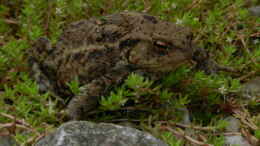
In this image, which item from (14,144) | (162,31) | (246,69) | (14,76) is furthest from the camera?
(246,69)

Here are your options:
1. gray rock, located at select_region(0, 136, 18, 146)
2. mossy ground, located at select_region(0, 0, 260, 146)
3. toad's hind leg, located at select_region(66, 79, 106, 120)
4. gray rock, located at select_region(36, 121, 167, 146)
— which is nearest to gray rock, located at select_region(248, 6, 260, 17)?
mossy ground, located at select_region(0, 0, 260, 146)

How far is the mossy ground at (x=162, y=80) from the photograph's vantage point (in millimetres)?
2656

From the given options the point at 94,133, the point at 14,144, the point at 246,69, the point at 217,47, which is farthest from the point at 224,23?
the point at 14,144

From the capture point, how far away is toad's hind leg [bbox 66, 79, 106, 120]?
113 inches

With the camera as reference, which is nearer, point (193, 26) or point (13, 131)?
point (13, 131)

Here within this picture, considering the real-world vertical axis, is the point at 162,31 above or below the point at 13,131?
above

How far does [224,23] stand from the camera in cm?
373

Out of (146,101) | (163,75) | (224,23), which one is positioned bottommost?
(146,101)

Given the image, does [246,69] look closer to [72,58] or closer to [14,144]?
[72,58]

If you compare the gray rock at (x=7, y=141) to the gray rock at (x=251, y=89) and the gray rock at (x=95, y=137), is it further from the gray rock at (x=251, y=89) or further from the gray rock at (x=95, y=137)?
the gray rock at (x=251, y=89)

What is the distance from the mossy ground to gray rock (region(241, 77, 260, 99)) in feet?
0.19

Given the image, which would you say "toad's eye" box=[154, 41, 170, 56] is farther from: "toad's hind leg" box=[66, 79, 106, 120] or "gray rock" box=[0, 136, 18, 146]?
"gray rock" box=[0, 136, 18, 146]

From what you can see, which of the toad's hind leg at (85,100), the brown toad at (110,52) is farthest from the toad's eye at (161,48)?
the toad's hind leg at (85,100)

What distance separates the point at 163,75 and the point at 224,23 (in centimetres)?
118
